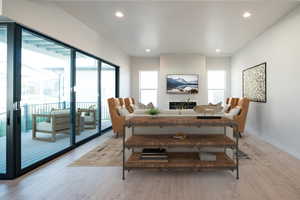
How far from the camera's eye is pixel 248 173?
3.07m

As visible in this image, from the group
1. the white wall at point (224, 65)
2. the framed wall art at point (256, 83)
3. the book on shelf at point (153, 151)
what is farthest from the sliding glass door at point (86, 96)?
the white wall at point (224, 65)

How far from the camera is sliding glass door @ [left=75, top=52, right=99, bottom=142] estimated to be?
4.88 metres

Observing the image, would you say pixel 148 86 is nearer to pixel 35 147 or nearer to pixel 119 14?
pixel 119 14

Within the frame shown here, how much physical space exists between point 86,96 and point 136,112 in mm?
2017

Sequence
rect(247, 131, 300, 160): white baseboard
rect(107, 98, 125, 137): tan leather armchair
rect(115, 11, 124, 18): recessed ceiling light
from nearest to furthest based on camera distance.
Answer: rect(247, 131, 300, 160): white baseboard → rect(115, 11, 124, 18): recessed ceiling light → rect(107, 98, 125, 137): tan leather armchair

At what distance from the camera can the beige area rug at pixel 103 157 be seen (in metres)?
3.51

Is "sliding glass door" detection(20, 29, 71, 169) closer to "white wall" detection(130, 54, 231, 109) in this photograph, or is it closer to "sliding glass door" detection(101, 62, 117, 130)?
"sliding glass door" detection(101, 62, 117, 130)

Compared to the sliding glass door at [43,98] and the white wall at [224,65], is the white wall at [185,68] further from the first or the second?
the sliding glass door at [43,98]

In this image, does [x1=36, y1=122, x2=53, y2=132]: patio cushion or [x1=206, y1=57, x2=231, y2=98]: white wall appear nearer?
[x1=36, y1=122, x2=53, y2=132]: patio cushion

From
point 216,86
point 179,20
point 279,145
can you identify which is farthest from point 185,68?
point 279,145

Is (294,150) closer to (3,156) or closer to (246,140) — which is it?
(246,140)

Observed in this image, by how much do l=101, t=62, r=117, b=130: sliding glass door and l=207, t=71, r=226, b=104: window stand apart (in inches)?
171

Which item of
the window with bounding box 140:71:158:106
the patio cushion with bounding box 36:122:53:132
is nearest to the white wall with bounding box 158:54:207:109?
the window with bounding box 140:71:158:106

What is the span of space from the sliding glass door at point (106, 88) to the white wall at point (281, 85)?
14.8 ft
